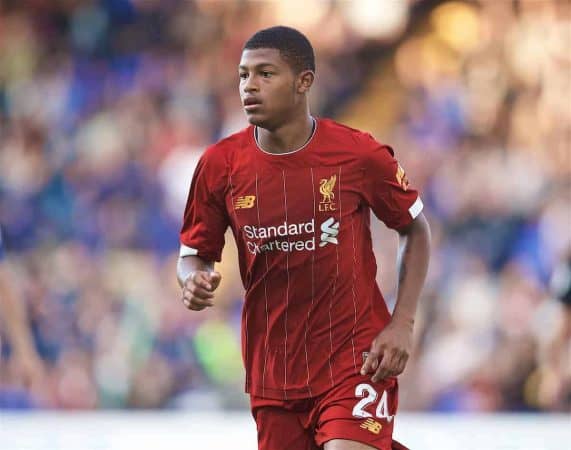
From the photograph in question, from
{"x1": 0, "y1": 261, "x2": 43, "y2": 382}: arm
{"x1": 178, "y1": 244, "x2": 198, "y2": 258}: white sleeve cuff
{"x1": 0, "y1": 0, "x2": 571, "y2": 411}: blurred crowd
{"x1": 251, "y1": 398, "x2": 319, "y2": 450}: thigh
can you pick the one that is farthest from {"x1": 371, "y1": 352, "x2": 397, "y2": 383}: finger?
{"x1": 0, "y1": 0, "x2": 571, "y2": 411}: blurred crowd

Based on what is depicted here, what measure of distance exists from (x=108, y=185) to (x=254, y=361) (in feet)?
22.3

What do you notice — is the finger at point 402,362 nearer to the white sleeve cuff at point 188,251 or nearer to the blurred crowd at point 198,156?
the white sleeve cuff at point 188,251

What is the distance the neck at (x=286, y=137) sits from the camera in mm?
4496

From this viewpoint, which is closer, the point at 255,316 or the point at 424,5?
the point at 255,316

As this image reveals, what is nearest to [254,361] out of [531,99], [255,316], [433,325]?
[255,316]

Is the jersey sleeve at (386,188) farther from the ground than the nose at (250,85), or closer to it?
closer to it

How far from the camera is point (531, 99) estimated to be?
10977mm

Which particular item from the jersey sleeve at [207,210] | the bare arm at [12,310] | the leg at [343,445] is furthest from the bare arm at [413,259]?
the bare arm at [12,310]

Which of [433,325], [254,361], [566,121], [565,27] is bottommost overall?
[254,361]

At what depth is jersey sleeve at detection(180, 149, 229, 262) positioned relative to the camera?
4.54m

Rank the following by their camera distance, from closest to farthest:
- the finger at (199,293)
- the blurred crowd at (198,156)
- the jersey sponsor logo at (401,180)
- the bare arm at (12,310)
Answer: the finger at (199,293) → the jersey sponsor logo at (401,180) → the bare arm at (12,310) → the blurred crowd at (198,156)

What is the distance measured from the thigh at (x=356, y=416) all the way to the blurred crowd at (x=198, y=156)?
20.7 ft

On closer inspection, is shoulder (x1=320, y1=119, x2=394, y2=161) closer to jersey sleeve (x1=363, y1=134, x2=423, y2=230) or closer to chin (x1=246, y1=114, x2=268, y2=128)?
jersey sleeve (x1=363, y1=134, x2=423, y2=230)

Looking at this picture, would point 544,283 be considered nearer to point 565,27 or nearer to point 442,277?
point 442,277
